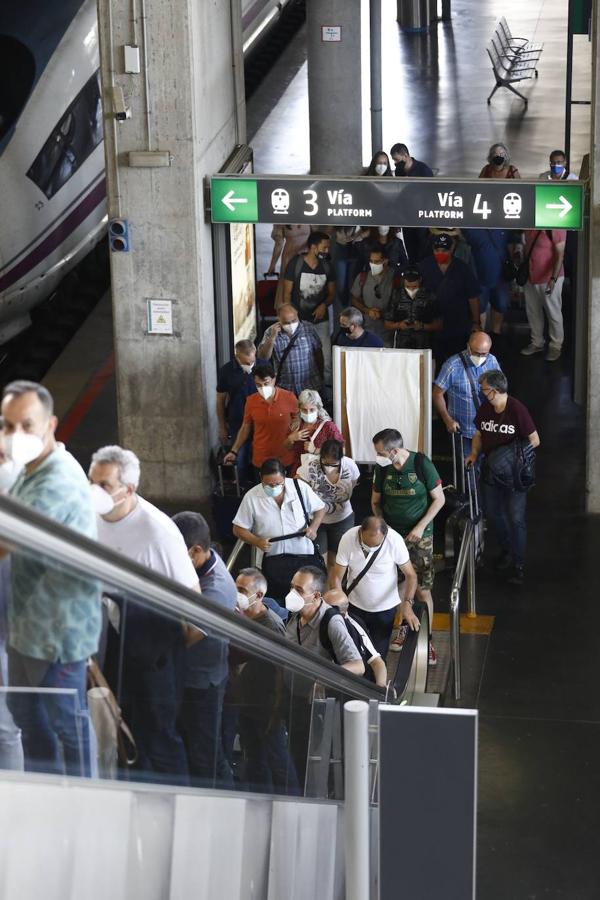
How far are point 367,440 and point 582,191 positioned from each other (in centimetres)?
261

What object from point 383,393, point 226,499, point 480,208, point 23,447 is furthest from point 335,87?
point 23,447

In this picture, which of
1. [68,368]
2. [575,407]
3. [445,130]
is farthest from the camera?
[445,130]

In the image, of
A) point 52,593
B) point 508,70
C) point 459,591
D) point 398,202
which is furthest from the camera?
point 508,70

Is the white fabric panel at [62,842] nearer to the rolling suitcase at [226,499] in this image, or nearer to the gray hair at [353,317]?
the rolling suitcase at [226,499]

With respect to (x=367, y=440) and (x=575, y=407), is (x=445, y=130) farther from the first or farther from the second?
(x=367, y=440)

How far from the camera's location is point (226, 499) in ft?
40.3

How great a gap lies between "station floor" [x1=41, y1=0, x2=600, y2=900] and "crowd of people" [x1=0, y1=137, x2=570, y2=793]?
1.86ft

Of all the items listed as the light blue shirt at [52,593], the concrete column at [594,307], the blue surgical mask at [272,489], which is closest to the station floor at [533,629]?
the concrete column at [594,307]

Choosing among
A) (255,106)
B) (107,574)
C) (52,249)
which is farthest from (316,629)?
(255,106)

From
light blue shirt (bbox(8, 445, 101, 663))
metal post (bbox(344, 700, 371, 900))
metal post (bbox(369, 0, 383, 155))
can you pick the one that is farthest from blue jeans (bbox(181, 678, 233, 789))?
metal post (bbox(369, 0, 383, 155))

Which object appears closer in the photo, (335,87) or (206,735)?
(206,735)

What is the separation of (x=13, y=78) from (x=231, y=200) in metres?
5.48

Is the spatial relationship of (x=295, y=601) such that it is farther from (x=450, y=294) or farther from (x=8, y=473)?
(x=450, y=294)

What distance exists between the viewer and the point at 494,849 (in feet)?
28.1
